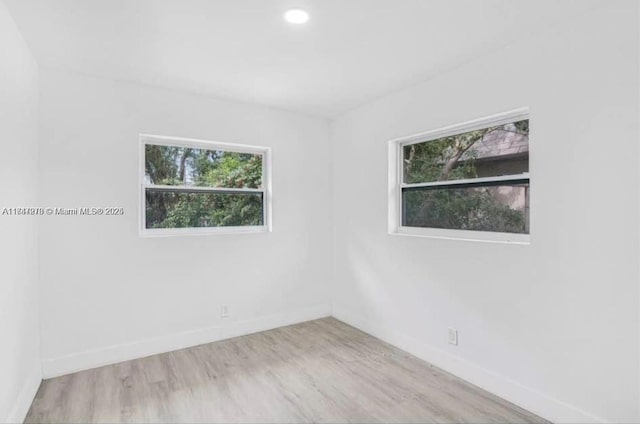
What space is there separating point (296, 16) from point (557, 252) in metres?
2.10

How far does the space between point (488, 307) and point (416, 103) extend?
1778mm

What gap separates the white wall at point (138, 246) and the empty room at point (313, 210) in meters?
0.02

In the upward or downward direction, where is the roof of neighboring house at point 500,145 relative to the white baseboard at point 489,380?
upward

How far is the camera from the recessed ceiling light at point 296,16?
6.39ft

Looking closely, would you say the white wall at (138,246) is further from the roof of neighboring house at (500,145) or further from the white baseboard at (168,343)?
the roof of neighboring house at (500,145)

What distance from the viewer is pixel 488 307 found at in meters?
2.49

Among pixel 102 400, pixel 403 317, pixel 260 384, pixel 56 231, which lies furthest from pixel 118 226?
pixel 403 317

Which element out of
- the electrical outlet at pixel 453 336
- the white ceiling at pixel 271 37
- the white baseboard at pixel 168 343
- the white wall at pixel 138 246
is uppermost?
the white ceiling at pixel 271 37

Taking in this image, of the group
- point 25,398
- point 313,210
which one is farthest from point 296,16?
point 25,398

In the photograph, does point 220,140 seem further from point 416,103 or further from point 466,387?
point 466,387

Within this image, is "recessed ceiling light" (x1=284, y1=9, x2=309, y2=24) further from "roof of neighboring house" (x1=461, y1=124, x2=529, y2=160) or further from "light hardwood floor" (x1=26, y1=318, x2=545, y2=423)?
"light hardwood floor" (x1=26, y1=318, x2=545, y2=423)

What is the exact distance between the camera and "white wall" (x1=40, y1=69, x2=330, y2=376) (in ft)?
8.84

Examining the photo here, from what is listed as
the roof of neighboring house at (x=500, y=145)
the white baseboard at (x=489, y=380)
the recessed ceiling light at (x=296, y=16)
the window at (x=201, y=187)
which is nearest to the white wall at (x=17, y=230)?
the window at (x=201, y=187)

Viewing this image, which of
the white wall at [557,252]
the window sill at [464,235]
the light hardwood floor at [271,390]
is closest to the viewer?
the white wall at [557,252]
